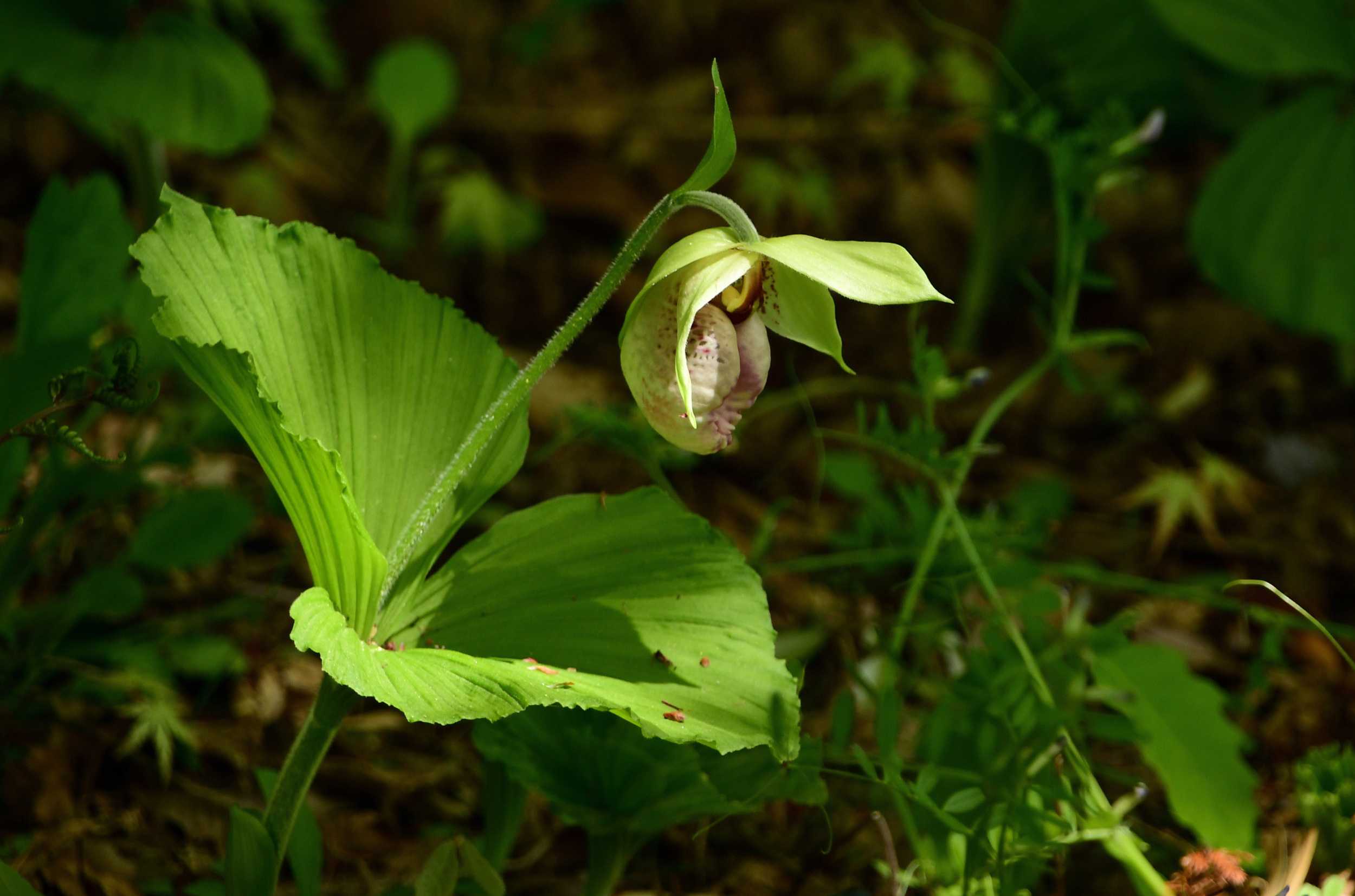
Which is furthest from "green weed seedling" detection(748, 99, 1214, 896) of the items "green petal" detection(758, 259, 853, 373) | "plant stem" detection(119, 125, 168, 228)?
"plant stem" detection(119, 125, 168, 228)

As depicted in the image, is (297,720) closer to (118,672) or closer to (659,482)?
(118,672)

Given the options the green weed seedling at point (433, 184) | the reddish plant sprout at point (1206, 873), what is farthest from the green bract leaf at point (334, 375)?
the green weed seedling at point (433, 184)

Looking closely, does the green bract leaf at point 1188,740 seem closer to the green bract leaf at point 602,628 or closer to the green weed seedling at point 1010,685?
the green weed seedling at point 1010,685

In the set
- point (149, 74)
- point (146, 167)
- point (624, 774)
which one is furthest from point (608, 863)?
point (146, 167)

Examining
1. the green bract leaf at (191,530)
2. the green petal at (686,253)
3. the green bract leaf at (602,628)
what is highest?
the green petal at (686,253)

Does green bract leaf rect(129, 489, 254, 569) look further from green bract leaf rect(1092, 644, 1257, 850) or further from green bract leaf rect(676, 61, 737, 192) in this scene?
green bract leaf rect(1092, 644, 1257, 850)
